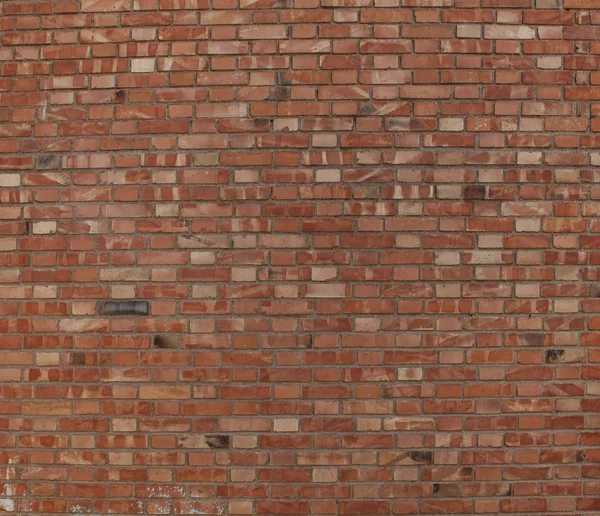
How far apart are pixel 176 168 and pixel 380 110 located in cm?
100

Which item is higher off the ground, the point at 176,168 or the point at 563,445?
the point at 176,168

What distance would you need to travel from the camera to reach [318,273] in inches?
79.4

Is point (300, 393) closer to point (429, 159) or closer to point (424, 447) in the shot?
point (424, 447)

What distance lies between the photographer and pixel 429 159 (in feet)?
6.64

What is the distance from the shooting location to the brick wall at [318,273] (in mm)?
1995

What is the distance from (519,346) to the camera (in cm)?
201

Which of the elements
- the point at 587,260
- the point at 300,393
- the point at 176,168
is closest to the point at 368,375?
the point at 300,393

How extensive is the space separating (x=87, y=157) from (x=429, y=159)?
161 centimetres

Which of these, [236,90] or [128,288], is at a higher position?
[236,90]

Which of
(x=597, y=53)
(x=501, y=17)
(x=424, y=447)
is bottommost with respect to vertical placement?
(x=424, y=447)

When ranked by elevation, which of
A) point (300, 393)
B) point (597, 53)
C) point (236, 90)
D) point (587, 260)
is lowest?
point (300, 393)

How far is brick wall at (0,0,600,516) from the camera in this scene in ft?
6.55

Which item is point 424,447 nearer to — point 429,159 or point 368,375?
point 368,375

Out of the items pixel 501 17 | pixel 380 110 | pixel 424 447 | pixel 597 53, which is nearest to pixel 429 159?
pixel 380 110
